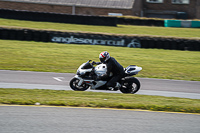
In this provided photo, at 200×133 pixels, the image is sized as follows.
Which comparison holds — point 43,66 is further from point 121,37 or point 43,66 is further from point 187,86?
point 121,37

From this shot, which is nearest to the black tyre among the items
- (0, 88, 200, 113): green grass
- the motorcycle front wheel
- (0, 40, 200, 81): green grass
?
the motorcycle front wheel

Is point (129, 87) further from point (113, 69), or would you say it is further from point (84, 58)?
point (84, 58)

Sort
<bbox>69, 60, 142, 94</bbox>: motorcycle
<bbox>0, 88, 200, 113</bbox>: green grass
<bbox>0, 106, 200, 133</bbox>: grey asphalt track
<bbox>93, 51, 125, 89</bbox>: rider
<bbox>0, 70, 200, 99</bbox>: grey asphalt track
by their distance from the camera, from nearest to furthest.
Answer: <bbox>0, 106, 200, 133</bbox>: grey asphalt track
<bbox>0, 88, 200, 113</bbox>: green grass
<bbox>93, 51, 125, 89</bbox>: rider
<bbox>69, 60, 142, 94</bbox>: motorcycle
<bbox>0, 70, 200, 99</bbox>: grey asphalt track

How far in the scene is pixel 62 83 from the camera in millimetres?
12234

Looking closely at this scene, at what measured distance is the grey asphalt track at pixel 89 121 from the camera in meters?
6.12

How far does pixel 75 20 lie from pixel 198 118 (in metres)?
24.7

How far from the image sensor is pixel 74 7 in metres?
44.9

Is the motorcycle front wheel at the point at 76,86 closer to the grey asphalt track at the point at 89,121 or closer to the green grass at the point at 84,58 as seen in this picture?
the grey asphalt track at the point at 89,121

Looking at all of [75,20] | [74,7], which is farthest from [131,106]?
[74,7]

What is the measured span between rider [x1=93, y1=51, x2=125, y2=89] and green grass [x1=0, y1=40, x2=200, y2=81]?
14.9 ft

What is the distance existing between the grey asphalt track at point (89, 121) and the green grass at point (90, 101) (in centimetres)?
45

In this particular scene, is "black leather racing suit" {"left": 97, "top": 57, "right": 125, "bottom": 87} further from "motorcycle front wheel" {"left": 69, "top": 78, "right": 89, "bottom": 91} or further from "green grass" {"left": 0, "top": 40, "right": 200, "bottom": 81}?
"green grass" {"left": 0, "top": 40, "right": 200, "bottom": 81}

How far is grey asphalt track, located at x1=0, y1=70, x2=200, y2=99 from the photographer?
11.4 meters

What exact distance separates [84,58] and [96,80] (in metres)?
8.11
